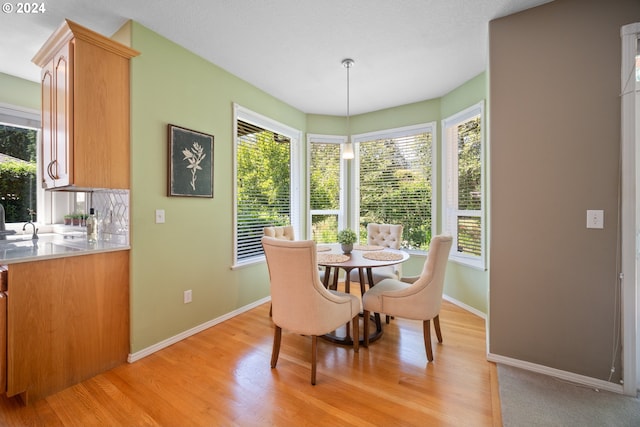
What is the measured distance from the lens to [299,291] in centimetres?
190

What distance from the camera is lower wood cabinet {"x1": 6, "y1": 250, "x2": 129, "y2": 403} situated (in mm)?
1679

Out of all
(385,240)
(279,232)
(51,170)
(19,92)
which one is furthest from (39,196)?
(385,240)

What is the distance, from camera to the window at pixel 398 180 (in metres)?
3.88

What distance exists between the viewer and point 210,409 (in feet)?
5.46

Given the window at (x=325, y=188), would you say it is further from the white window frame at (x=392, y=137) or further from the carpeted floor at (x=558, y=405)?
the carpeted floor at (x=558, y=405)

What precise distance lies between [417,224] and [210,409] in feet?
10.6

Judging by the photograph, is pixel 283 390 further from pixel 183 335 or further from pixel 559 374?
pixel 559 374

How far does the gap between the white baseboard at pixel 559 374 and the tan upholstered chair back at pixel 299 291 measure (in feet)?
4.25

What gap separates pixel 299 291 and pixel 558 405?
1716 millimetres

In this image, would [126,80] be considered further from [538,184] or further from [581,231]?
[581,231]

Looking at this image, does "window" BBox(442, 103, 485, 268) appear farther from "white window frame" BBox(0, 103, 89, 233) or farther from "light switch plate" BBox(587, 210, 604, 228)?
"white window frame" BBox(0, 103, 89, 233)

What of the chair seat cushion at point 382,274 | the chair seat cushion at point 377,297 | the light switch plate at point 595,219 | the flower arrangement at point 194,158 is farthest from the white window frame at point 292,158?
the light switch plate at point 595,219

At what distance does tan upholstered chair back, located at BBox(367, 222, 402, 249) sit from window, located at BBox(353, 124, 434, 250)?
0.52 m

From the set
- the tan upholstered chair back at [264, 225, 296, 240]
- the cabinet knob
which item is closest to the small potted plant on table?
the tan upholstered chair back at [264, 225, 296, 240]
